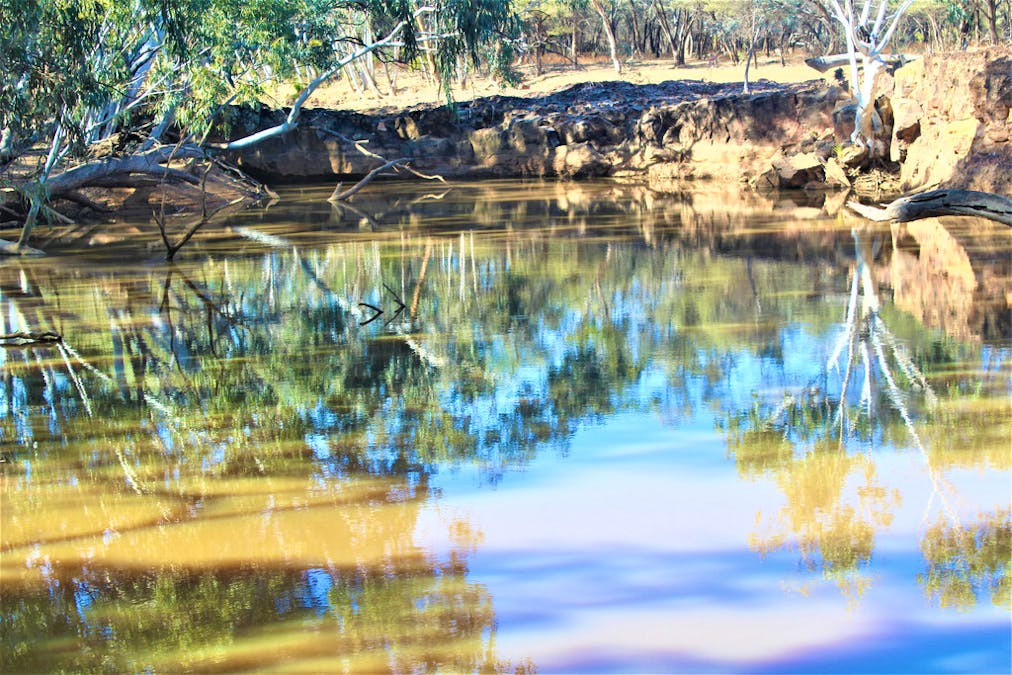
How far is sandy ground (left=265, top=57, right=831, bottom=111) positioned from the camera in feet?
102

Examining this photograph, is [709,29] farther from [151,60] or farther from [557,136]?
[151,60]

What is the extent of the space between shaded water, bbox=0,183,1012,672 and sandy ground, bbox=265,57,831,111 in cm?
2103

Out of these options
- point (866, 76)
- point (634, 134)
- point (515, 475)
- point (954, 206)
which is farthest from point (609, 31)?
point (515, 475)

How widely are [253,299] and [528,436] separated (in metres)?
4.78

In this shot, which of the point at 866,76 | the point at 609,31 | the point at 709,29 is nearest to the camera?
the point at 866,76

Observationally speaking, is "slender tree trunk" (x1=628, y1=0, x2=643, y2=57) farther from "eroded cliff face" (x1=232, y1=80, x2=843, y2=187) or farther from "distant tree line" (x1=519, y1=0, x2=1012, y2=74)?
"eroded cliff face" (x1=232, y1=80, x2=843, y2=187)

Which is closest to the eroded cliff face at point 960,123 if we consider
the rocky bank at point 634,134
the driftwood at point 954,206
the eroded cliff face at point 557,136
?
the rocky bank at point 634,134

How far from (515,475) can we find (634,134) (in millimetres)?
19302

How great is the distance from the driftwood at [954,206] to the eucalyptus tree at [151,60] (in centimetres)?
741

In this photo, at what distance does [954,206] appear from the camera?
8.83 meters

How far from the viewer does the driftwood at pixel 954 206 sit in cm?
852

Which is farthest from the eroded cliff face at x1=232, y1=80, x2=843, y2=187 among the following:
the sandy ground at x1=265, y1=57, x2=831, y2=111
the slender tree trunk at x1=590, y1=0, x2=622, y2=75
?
the slender tree trunk at x1=590, y1=0, x2=622, y2=75

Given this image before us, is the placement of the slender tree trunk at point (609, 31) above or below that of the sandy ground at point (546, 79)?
above

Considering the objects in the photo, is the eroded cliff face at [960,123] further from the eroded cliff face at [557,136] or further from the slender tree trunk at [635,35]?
the slender tree trunk at [635,35]
